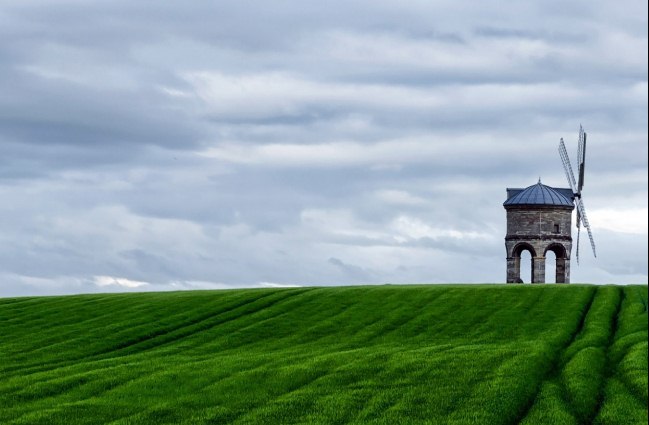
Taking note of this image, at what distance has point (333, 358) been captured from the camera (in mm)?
44031

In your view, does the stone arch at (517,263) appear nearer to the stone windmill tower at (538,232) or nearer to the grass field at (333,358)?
the stone windmill tower at (538,232)

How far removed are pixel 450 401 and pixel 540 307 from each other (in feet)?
95.2

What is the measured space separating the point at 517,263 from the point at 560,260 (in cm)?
382

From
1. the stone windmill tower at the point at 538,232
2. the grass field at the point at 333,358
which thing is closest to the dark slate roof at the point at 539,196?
the stone windmill tower at the point at 538,232

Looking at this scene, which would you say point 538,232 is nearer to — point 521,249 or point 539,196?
point 521,249

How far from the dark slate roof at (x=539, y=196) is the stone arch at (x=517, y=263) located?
3.90m

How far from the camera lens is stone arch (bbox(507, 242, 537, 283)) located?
92.2 meters

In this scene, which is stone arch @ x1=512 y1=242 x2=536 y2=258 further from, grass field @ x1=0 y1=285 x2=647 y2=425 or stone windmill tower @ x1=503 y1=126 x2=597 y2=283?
grass field @ x1=0 y1=285 x2=647 y2=425

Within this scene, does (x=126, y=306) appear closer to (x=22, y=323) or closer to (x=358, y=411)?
(x=22, y=323)

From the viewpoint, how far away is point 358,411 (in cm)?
3441

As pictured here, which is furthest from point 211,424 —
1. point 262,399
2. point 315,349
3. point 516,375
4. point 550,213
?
point 550,213

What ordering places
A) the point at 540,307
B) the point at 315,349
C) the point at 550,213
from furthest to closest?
the point at 550,213 → the point at 540,307 → the point at 315,349

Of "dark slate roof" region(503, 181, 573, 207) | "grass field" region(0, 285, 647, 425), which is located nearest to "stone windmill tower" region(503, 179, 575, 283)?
"dark slate roof" region(503, 181, 573, 207)

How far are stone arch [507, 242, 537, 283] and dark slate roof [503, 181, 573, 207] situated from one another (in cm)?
390
